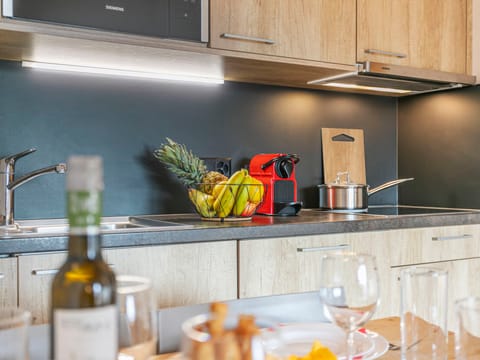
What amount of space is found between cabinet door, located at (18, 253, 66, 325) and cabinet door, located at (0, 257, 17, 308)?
0.01 metres

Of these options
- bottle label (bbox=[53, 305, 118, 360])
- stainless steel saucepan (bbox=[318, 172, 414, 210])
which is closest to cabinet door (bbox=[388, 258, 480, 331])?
stainless steel saucepan (bbox=[318, 172, 414, 210])

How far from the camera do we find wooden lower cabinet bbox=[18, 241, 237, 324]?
145 centimetres

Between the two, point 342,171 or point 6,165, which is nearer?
point 6,165

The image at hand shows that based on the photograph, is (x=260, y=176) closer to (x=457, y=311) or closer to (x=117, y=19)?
(x=117, y=19)

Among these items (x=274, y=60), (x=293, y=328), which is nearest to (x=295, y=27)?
(x=274, y=60)

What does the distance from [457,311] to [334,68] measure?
180 centimetres

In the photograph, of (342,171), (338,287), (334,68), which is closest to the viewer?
(338,287)

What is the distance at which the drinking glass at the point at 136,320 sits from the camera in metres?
0.54

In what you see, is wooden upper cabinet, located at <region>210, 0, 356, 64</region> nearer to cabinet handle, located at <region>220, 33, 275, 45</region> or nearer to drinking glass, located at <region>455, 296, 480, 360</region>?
cabinet handle, located at <region>220, 33, 275, 45</region>

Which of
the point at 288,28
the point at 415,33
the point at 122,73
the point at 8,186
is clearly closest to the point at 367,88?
the point at 415,33

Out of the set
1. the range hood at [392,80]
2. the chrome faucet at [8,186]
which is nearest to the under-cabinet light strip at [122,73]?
the chrome faucet at [8,186]

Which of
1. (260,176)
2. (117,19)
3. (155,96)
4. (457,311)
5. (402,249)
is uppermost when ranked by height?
(117,19)

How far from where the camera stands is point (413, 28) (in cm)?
254

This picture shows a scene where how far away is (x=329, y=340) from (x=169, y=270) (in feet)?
3.12
